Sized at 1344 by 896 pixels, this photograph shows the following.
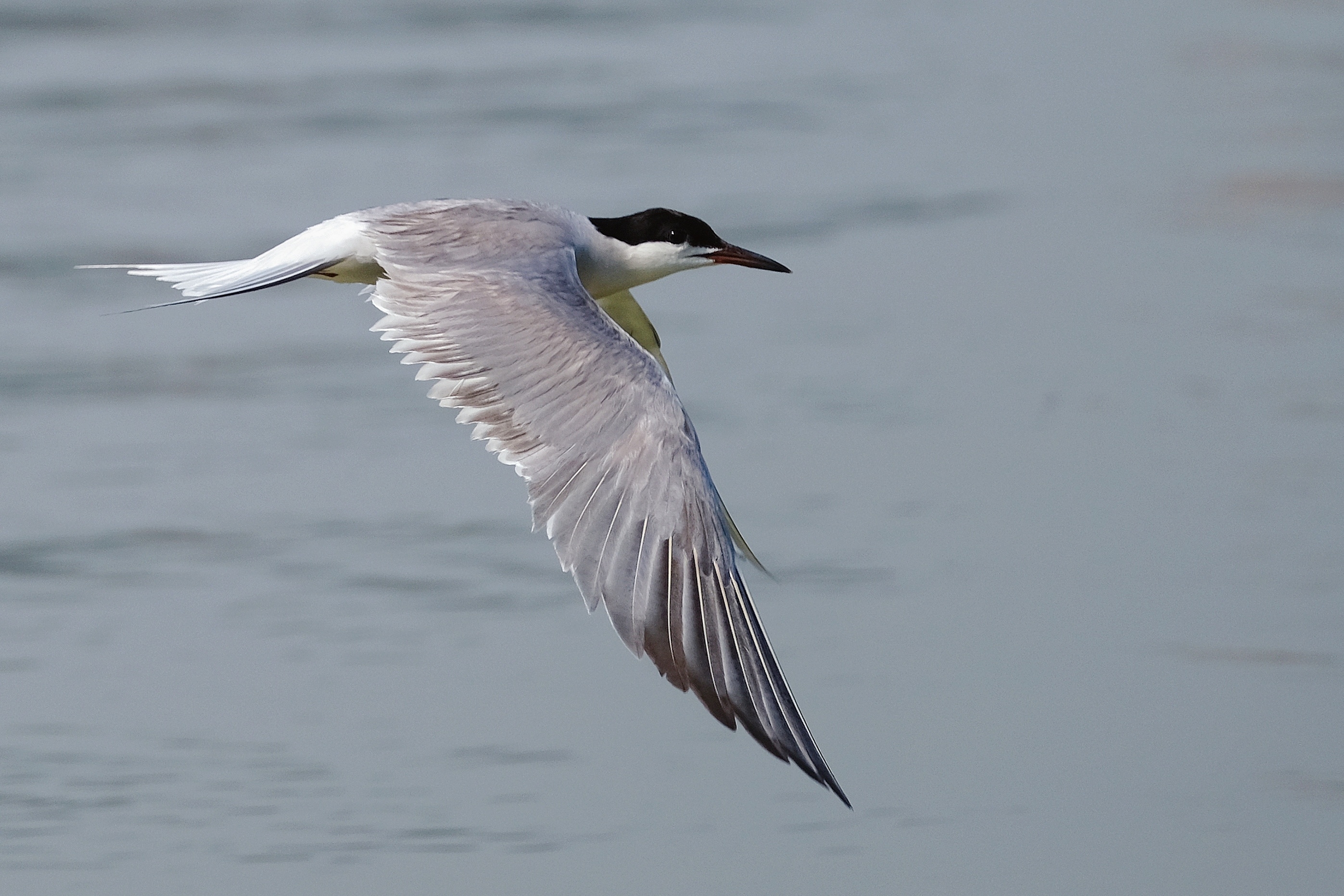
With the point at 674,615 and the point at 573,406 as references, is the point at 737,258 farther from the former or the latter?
the point at 674,615

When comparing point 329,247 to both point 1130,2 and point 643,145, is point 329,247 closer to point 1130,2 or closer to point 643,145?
point 643,145

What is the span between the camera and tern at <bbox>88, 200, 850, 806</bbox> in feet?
13.6

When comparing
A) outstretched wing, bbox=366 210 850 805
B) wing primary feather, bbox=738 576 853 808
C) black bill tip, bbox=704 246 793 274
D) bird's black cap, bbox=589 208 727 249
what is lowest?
wing primary feather, bbox=738 576 853 808

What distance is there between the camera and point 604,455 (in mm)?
4492

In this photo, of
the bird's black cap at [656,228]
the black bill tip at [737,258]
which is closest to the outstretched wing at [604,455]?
the bird's black cap at [656,228]

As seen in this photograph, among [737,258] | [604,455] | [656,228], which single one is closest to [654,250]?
[656,228]

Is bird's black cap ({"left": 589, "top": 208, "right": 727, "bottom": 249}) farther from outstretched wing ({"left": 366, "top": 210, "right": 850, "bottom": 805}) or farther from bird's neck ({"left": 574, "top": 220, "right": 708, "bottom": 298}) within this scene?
outstretched wing ({"left": 366, "top": 210, "right": 850, "bottom": 805})

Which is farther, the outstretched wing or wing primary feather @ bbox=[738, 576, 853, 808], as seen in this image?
the outstretched wing

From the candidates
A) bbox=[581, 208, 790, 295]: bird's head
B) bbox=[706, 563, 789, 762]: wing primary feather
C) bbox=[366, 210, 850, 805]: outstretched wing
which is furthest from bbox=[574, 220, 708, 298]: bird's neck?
bbox=[706, 563, 789, 762]: wing primary feather

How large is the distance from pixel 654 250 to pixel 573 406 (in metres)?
1.37

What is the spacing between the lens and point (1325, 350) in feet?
23.6

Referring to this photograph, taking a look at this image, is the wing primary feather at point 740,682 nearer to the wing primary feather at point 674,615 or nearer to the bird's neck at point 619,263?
the wing primary feather at point 674,615

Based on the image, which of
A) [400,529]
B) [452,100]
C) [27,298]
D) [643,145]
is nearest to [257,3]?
[452,100]

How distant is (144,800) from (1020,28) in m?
7.69
